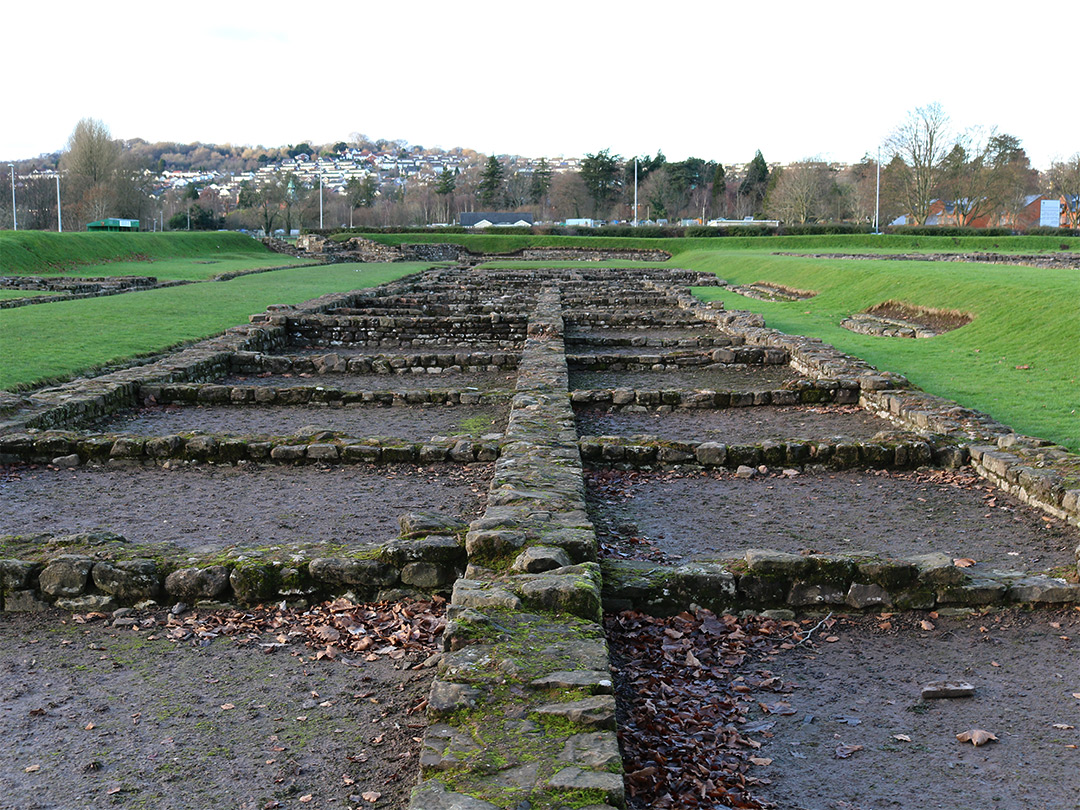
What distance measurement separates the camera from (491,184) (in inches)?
4459

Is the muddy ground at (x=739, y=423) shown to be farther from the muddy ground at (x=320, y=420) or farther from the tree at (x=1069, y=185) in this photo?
the tree at (x=1069, y=185)

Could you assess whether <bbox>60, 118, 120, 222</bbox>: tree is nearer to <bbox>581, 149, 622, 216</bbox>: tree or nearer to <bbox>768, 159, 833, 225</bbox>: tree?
<bbox>581, 149, 622, 216</bbox>: tree

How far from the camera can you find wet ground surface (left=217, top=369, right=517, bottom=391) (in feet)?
42.6

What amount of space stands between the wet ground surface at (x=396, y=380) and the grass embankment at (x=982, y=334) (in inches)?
238

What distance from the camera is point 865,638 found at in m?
4.77

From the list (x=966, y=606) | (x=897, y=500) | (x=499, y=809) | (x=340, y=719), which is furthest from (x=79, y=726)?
(x=897, y=500)

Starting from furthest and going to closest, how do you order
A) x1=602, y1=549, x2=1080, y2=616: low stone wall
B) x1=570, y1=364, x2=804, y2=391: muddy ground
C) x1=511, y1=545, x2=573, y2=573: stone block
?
x1=570, y1=364, x2=804, y2=391: muddy ground → x1=602, y1=549, x2=1080, y2=616: low stone wall → x1=511, y1=545, x2=573, y2=573: stone block

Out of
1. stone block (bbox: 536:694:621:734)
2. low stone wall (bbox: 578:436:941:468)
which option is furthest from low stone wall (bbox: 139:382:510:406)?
stone block (bbox: 536:694:621:734)

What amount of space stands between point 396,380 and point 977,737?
11.0 m

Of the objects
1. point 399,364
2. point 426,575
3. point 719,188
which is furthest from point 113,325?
point 719,188

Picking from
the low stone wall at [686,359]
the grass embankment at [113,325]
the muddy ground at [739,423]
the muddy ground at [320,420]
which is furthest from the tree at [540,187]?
the muddy ground at [739,423]

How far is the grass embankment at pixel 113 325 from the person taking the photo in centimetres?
1220

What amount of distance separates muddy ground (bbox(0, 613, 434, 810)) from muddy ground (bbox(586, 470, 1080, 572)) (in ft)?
7.95

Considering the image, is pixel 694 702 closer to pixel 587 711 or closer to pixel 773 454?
pixel 587 711
